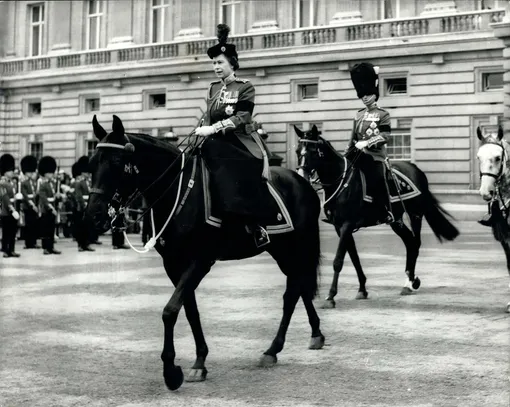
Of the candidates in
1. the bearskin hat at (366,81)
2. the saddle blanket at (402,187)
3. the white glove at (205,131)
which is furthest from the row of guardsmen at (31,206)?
the white glove at (205,131)

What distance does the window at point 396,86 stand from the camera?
28661 mm

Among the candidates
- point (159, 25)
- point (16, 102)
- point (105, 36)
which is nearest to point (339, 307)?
point (159, 25)

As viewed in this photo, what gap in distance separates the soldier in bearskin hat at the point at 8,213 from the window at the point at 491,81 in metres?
15.5

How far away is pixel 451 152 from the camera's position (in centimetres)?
2761

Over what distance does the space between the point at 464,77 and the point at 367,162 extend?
17.3 meters

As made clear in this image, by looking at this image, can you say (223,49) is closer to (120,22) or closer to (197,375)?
(197,375)

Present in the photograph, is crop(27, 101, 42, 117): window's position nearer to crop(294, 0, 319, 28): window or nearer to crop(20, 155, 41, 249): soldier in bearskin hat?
crop(294, 0, 319, 28): window

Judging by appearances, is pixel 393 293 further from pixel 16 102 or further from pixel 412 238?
pixel 16 102

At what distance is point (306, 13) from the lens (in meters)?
30.2

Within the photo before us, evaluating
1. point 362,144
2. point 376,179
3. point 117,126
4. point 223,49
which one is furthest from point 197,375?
point 376,179

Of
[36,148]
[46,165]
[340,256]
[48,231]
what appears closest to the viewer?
[340,256]

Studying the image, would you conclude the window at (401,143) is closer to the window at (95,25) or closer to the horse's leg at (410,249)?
the window at (95,25)

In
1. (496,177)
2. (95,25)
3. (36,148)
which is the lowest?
(496,177)

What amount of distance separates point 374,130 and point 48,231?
10.1 meters
